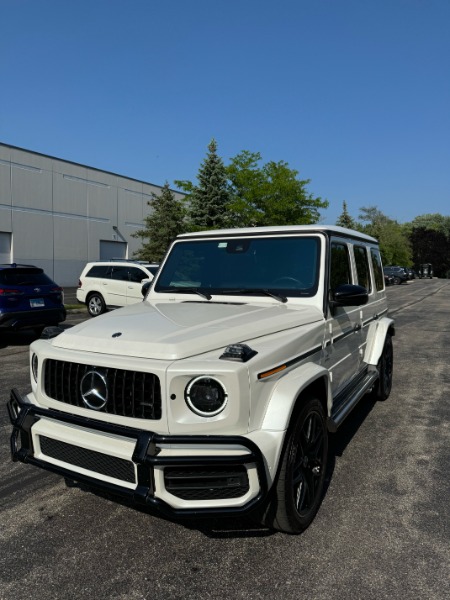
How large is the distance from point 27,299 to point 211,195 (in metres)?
20.8

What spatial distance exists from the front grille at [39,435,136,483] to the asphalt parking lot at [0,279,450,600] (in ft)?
1.67

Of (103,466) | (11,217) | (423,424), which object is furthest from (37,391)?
(11,217)

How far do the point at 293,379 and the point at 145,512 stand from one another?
1342 millimetres

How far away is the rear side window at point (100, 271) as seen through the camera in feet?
56.2

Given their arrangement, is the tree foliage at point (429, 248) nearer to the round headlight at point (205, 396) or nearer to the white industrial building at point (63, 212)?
the white industrial building at point (63, 212)

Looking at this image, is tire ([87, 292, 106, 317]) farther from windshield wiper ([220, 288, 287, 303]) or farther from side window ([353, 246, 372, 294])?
windshield wiper ([220, 288, 287, 303])

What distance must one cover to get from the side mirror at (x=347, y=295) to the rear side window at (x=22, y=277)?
Result: 774 cm

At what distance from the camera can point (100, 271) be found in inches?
682

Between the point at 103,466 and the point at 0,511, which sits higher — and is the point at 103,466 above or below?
above

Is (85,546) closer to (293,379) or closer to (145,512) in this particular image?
(145,512)

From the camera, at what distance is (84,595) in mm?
2350

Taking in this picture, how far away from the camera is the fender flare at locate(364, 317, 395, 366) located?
5168 millimetres

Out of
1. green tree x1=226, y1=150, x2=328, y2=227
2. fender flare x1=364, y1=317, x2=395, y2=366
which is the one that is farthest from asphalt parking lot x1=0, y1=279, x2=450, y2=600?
green tree x1=226, y1=150, x2=328, y2=227

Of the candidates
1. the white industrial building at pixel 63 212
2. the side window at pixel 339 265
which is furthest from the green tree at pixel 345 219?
the side window at pixel 339 265
